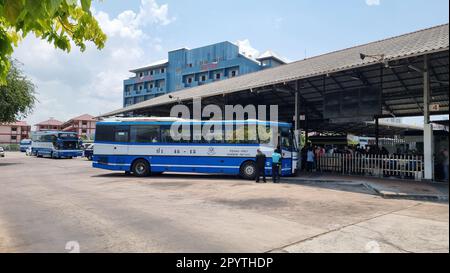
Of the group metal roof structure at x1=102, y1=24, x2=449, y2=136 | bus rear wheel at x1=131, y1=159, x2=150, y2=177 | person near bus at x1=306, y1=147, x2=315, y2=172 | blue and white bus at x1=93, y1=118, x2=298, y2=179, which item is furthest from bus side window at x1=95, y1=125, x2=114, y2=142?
person near bus at x1=306, y1=147, x2=315, y2=172

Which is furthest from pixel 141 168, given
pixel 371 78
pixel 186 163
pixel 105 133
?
pixel 371 78

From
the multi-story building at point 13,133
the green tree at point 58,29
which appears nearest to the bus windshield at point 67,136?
the green tree at point 58,29

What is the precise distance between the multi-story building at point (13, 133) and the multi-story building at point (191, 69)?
128ft

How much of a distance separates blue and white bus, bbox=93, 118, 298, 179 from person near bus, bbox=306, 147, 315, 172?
6.20 ft

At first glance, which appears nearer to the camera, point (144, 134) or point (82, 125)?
point (144, 134)

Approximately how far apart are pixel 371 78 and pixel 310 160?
5456 mm

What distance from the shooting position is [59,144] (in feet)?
121

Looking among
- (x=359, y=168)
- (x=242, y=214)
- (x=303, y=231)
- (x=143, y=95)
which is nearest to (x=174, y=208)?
(x=242, y=214)

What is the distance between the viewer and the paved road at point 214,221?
5707mm

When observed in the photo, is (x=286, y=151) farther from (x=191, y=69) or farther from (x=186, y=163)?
(x=191, y=69)

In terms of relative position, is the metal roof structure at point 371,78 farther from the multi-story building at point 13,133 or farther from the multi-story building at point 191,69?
the multi-story building at point 13,133

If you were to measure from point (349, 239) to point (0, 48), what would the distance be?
585cm

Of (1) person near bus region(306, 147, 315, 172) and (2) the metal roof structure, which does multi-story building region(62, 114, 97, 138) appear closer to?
(2) the metal roof structure
